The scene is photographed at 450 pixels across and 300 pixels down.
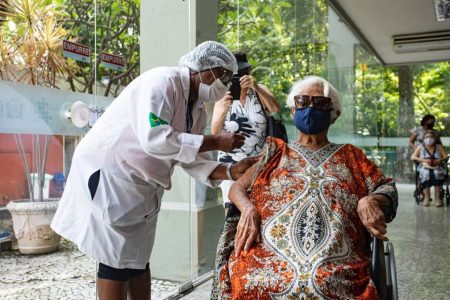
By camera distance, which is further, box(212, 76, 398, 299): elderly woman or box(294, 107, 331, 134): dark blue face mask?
box(294, 107, 331, 134): dark blue face mask

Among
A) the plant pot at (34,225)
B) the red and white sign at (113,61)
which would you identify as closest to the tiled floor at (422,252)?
the plant pot at (34,225)

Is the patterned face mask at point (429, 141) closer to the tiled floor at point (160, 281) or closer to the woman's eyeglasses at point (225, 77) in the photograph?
the tiled floor at point (160, 281)

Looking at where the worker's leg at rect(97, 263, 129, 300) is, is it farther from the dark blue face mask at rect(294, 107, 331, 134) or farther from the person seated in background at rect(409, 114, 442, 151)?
the person seated in background at rect(409, 114, 442, 151)

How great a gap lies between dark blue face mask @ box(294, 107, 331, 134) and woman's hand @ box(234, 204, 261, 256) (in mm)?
426

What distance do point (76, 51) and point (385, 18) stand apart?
5826mm

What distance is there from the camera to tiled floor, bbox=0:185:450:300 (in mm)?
1968

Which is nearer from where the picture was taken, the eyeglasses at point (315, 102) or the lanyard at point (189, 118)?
the lanyard at point (189, 118)

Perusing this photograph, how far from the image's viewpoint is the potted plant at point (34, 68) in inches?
74.4

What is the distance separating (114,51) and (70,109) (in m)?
0.51

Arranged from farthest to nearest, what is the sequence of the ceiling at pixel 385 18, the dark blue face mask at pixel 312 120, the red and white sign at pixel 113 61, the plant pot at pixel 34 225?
the ceiling at pixel 385 18 → the red and white sign at pixel 113 61 → the plant pot at pixel 34 225 → the dark blue face mask at pixel 312 120

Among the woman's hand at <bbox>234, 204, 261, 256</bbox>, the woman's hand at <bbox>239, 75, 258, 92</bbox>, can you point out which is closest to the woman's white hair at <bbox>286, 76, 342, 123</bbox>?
the woman's hand at <bbox>234, 204, 261, 256</bbox>

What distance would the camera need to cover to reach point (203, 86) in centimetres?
168

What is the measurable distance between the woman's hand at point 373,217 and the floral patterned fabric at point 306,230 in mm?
51

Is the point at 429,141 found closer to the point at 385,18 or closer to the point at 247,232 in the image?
the point at 385,18
